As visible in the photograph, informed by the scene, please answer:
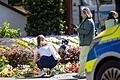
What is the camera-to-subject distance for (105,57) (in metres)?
9.18

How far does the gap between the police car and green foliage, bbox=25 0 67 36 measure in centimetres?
1358

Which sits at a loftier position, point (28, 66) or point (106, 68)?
point (106, 68)

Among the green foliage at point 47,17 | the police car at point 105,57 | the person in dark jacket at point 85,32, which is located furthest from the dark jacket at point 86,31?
the green foliage at point 47,17

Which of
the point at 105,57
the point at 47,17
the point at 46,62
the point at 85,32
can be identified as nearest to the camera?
the point at 105,57

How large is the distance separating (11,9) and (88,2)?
10.3 metres

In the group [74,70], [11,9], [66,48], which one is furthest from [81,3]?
[74,70]

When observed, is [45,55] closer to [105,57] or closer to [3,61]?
[3,61]

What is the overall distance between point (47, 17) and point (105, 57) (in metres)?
14.5

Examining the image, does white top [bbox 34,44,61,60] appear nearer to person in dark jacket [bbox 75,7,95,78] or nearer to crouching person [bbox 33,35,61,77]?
crouching person [bbox 33,35,61,77]

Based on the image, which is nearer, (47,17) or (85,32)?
(85,32)

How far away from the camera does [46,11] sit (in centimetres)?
2336

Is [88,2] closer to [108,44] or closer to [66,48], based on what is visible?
[66,48]

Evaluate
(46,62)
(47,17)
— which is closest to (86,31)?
(46,62)

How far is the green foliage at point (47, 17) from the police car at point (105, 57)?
13.6 m
